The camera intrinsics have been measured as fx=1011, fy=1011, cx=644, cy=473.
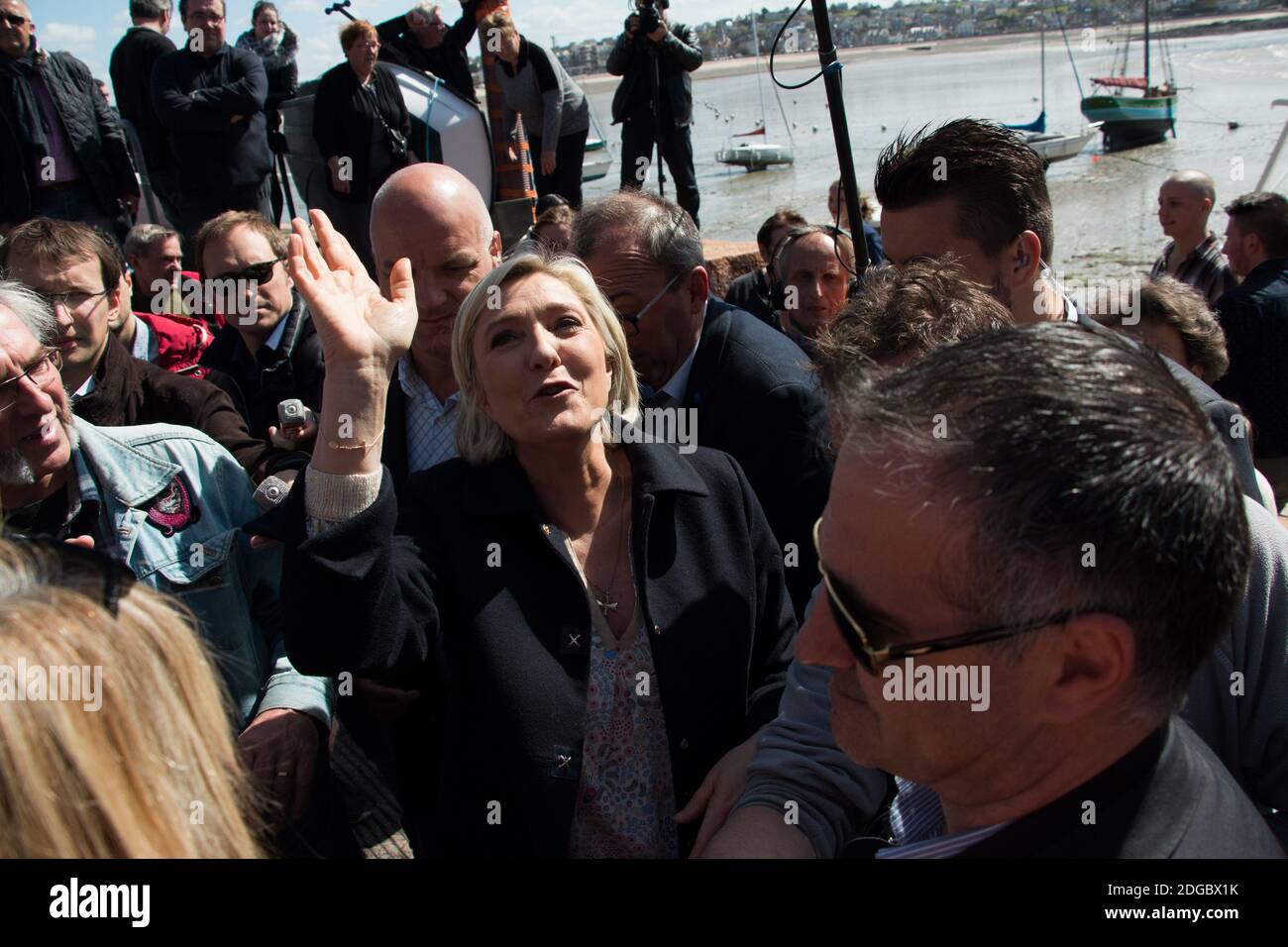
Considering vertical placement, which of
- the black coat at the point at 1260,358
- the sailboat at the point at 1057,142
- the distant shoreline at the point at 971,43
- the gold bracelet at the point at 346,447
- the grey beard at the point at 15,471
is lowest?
the black coat at the point at 1260,358

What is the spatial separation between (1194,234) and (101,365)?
6934 millimetres

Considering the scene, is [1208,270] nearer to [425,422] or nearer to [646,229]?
[646,229]

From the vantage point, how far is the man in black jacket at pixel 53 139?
5914 millimetres

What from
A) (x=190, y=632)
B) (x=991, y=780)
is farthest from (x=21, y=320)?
(x=991, y=780)

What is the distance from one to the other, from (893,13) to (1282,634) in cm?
8590

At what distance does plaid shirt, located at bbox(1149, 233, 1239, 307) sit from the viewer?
680 cm

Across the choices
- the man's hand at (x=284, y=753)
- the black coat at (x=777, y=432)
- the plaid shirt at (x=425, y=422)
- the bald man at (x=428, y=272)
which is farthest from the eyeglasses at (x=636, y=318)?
the man's hand at (x=284, y=753)

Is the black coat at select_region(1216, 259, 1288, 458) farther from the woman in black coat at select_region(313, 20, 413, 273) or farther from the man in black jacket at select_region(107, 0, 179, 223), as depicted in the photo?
the man in black jacket at select_region(107, 0, 179, 223)

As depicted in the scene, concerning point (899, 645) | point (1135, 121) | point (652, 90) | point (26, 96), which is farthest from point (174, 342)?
point (1135, 121)

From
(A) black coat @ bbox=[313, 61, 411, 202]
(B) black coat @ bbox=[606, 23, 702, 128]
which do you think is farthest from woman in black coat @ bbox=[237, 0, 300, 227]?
(B) black coat @ bbox=[606, 23, 702, 128]

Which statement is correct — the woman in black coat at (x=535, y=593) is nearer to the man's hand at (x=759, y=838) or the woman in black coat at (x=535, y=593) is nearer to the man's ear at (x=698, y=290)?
the man's hand at (x=759, y=838)

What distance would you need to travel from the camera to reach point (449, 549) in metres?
2.11

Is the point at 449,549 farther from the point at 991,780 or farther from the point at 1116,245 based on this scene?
the point at 1116,245

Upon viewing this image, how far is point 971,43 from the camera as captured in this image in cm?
11994
